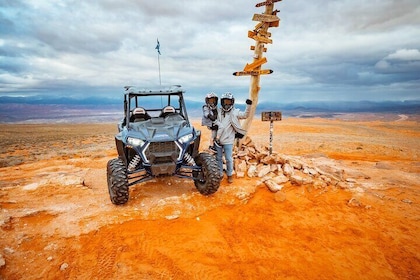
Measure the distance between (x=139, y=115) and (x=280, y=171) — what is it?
403 cm

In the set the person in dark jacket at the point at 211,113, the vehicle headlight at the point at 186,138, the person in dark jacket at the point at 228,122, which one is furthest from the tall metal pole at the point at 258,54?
the vehicle headlight at the point at 186,138

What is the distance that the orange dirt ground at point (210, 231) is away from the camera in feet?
12.7

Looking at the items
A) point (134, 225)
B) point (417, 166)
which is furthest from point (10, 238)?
point (417, 166)

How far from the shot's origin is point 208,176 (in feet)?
18.6

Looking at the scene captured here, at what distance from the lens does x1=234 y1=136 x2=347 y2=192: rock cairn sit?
22.2 ft

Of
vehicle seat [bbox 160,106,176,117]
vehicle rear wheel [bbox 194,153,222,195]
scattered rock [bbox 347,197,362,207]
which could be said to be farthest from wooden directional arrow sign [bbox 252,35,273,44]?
scattered rock [bbox 347,197,362,207]

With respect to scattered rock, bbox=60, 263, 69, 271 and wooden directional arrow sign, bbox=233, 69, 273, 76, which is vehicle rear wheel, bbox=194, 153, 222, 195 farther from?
wooden directional arrow sign, bbox=233, 69, 273, 76

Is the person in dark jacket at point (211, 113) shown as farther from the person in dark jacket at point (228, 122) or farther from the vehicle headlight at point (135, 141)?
the vehicle headlight at point (135, 141)

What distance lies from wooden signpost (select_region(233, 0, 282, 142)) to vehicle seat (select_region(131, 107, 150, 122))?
330cm

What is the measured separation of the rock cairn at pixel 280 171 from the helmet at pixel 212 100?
6.51 feet

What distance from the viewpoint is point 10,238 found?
4348 mm

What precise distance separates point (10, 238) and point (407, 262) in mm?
6402

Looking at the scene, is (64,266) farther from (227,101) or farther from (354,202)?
(354,202)

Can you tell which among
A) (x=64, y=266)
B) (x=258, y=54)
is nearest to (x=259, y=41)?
(x=258, y=54)
